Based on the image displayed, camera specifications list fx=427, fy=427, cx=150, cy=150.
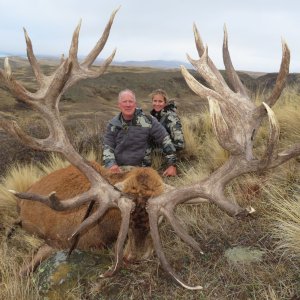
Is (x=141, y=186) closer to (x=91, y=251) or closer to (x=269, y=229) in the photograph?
(x=91, y=251)

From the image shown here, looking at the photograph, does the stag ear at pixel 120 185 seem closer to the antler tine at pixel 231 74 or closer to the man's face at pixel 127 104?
the antler tine at pixel 231 74

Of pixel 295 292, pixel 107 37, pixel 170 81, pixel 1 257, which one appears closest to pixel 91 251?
pixel 1 257

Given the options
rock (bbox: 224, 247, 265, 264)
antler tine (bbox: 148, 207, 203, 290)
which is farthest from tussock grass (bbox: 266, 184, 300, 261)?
antler tine (bbox: 148, 207, 203, 290)

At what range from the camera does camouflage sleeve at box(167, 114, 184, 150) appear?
762cm

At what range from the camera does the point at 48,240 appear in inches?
175

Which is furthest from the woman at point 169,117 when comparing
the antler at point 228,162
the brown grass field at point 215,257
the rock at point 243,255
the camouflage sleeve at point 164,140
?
the rock at point 243,255

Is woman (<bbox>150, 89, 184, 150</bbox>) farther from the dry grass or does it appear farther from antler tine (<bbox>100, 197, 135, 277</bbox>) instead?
antler tine (<bbox>100, 197, 135, 277</bbox>)

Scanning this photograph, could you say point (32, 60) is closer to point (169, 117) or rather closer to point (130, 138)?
point (130, 138)

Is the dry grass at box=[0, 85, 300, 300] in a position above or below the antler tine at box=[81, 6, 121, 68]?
below

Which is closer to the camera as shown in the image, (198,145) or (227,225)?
(227,225)

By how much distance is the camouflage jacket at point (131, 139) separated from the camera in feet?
21.5

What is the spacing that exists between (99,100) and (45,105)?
72.4ft

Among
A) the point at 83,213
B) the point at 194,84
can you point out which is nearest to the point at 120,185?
the point at 83,213

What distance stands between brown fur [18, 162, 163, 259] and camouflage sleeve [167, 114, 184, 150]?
10.1 feet
